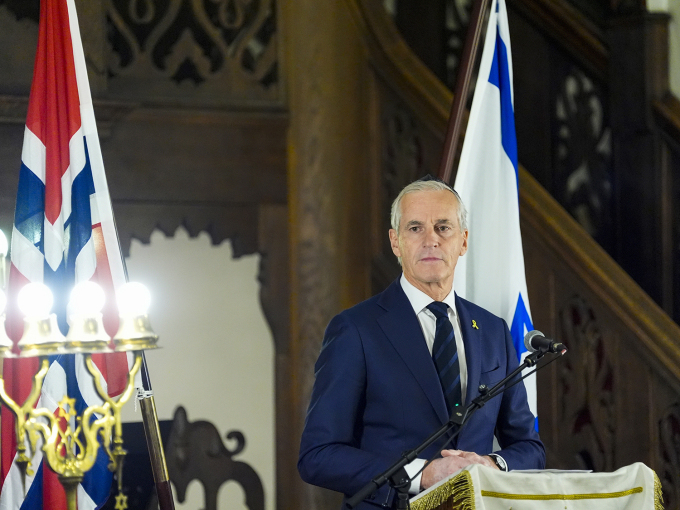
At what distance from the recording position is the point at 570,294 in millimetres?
4379

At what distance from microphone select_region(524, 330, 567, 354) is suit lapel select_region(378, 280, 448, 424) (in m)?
0.30

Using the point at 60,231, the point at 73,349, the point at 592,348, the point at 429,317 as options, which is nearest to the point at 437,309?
the point at 429,317

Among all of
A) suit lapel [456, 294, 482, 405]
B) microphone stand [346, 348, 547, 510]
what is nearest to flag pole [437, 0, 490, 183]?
suit lapel [456, 294, 482, 405]

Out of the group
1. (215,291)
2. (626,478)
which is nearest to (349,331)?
(626,478)

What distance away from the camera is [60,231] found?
3660 millimetres

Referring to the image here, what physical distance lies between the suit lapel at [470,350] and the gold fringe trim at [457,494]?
48cm

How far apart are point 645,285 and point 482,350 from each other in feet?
8.84

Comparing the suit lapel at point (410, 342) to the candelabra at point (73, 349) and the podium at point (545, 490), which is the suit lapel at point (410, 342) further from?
the candelabra at point (73, 349)

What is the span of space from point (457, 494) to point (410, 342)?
647mm

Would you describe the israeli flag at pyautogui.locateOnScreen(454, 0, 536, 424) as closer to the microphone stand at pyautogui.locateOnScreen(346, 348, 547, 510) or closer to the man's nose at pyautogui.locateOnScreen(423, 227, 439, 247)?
the man's nose at pyautogui.locateOnScreen(423, 227, 439, 247)

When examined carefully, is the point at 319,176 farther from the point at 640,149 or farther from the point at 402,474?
the point at 402,474

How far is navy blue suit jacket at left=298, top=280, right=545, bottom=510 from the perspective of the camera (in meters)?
2.62

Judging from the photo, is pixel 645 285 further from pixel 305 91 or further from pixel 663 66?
pixel 305 91

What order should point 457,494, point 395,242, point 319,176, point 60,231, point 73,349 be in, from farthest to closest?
point 319,176 < point 60,231 < point 395,242 < point 73,349 < point 457,494
